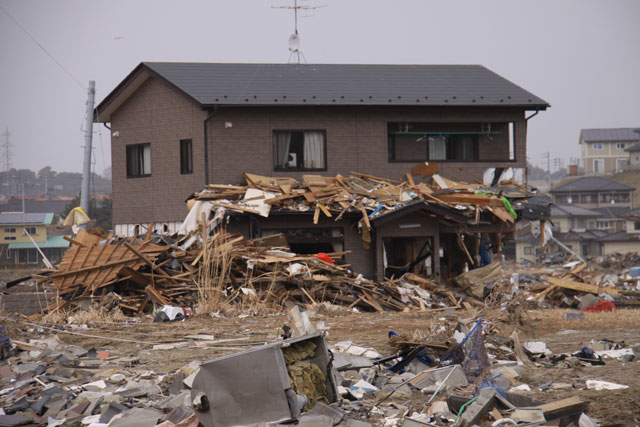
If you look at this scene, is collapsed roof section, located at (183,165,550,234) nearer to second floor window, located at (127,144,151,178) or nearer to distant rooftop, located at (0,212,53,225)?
second floor window, located at (127,144,151,178)

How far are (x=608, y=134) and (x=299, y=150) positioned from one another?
347ft

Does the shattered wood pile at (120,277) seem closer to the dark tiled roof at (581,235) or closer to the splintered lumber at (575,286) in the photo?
the splintered lumber at (575,286)

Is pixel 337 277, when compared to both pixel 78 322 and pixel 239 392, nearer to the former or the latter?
pixel 78 322

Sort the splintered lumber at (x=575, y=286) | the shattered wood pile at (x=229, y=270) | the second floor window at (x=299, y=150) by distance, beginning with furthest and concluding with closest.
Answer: the second floor window at (x=299, y=150) → the splintered lumber at (x=575, y=286) → the shattered wood pile at (x=229, y=270)

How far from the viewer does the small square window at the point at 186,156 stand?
24.8m

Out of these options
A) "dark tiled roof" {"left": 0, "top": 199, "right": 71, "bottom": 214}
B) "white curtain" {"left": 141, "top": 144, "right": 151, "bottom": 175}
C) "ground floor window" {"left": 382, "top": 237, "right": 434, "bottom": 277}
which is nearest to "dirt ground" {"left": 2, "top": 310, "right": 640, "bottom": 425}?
"ground floor window" {"left": 382, "top": 237, "right": 434, "bottom": 277}

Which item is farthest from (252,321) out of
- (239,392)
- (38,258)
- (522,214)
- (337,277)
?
(38,258)

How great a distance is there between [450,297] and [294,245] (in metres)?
5.64

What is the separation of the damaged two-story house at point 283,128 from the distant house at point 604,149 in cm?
9870

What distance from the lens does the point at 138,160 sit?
26.1 metres

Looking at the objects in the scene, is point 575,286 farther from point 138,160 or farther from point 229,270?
point 138,160

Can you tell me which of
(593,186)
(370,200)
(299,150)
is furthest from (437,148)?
(593,186)

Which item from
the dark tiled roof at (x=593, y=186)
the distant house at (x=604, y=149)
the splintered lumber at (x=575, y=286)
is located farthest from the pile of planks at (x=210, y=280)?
the distant house at (x=604, y=149)

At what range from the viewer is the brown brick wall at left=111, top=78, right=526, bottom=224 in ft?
79.5
